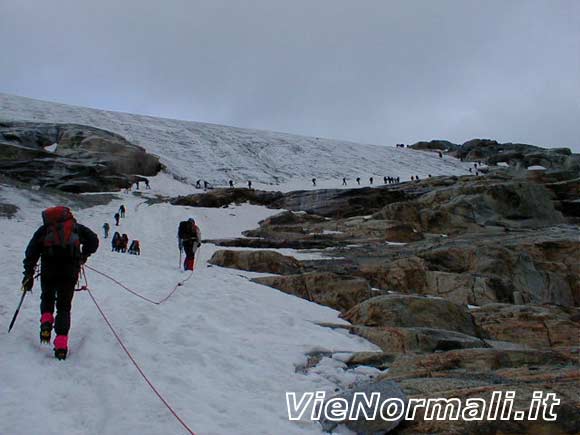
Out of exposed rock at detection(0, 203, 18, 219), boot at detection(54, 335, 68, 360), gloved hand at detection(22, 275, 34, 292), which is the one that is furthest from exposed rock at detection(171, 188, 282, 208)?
boot at detection(54, 335, 68, 360)

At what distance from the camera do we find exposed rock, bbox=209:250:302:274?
15.9 meters

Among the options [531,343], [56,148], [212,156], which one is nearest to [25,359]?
[531,343]

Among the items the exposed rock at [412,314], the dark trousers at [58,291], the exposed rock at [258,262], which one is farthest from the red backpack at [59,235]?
the exposed rock at [258,262]

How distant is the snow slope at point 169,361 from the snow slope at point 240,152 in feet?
155

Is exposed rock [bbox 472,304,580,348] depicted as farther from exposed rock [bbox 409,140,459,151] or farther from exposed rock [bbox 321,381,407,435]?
exposed rock [bbox 409,140,459,151]

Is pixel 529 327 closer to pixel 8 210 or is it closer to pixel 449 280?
pixel 449 280

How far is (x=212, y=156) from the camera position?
217ft

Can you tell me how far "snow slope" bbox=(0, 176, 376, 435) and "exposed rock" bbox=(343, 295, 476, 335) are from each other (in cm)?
75

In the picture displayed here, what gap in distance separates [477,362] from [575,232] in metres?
21.7

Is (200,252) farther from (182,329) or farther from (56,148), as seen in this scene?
(56,148)

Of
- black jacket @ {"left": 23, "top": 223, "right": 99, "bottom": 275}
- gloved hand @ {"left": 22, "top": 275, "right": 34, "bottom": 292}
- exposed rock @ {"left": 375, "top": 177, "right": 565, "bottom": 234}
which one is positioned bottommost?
gloved hand @ {"left": 22, "top": 275, "right": 34, "bottom": 292}

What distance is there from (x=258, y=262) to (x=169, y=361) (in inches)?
393

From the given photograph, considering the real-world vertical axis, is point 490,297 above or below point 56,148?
below

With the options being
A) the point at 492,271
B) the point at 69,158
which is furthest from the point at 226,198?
the point at 492,271
